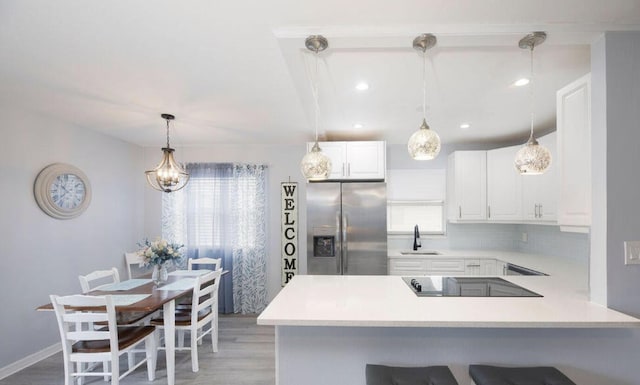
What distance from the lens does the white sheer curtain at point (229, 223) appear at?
4.09m

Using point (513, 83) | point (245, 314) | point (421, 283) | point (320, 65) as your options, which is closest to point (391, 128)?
point (513, 83)

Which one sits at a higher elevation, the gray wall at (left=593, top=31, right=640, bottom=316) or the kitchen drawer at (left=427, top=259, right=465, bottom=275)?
the gray wall at (left=593, top=31, right=640, bottom=316)

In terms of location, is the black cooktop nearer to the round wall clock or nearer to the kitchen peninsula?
the kitchen peninsula

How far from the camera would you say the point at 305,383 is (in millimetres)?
1698

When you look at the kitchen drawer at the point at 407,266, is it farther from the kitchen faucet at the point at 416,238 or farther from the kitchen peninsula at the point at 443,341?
the kitchen peninsula at the point at 443,341

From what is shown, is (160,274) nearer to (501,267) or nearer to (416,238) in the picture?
(416,238)

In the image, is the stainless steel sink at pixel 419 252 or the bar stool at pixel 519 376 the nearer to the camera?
the bar stool at pixel 519 376

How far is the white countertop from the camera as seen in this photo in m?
1.38

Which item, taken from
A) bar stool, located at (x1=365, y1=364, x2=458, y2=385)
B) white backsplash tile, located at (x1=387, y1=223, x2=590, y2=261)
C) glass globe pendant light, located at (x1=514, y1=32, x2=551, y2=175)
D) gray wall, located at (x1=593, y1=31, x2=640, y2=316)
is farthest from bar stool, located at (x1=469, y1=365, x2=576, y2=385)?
white backsplash tile, located at (x1=387, y1=223, x2=590, y2=261)

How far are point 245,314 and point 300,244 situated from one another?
1.22 meters

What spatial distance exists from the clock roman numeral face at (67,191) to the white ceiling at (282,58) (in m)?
0.60

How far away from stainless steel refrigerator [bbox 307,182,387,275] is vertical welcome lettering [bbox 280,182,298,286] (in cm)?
71

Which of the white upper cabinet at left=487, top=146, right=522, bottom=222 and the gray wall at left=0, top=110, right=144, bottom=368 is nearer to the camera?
the gray wall at left=0, top=110, right=144, bottom=368

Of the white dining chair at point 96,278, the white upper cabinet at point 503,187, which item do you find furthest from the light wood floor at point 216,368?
the white upper cabinet at point 503,187
